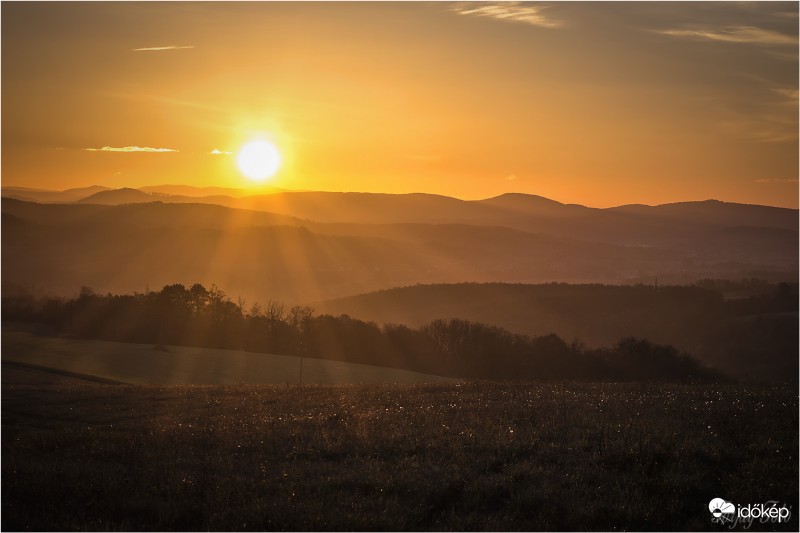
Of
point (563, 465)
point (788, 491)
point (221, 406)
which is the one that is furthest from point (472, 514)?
point (221, 406)

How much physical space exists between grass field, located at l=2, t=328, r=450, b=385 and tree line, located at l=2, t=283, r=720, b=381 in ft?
16.3

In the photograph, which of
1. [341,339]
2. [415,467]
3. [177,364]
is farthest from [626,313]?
[415,467]

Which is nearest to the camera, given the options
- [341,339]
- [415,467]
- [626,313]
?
[415,467]

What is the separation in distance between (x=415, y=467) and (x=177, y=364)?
4850 cm

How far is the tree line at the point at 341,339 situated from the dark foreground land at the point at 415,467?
50.0m

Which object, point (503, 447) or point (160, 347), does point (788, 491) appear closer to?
point (503, 447)

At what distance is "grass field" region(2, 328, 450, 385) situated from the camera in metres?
49.7

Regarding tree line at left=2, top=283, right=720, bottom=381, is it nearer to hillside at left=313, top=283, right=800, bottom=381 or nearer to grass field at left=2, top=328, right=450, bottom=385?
grass field at left=2, top=328, right=450, bottom=385

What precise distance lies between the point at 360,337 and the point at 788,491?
64.0 m

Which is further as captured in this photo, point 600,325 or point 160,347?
point 600,325

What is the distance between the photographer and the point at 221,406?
68.8 ft

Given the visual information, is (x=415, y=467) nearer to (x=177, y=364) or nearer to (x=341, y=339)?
(x=177, y=364)

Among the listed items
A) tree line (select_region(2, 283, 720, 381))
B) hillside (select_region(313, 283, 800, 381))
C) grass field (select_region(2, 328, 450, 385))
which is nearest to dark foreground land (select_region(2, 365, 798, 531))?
grass field (select_region(2, 328, 450, 385))

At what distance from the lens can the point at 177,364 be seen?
56.0 m
